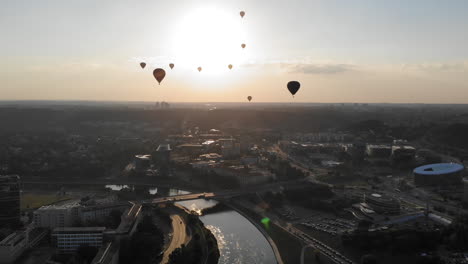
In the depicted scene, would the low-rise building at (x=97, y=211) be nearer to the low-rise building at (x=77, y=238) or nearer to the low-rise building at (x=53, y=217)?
the low-rise building at (x=53, y=217)

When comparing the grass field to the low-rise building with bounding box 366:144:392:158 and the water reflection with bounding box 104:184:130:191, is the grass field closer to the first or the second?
the water reflection with bounding box 104:184:130:191

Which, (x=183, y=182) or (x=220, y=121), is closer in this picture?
(x=183, y=182)

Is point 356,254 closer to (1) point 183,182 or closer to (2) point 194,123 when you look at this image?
(1) point 183,182

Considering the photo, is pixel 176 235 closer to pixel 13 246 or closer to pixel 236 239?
pixel 236 239

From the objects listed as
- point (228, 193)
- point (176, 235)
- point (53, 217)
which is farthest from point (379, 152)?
point (53, 217)

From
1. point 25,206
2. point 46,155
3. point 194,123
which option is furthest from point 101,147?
point 194,123

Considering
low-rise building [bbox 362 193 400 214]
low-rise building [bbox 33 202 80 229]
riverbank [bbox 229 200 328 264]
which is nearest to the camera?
riverbank [bbox 229 200 328 264]

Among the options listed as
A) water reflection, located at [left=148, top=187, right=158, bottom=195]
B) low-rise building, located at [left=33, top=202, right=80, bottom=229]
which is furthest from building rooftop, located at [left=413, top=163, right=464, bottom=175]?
low-rise building, located at [left=33, top=202, right=80, bottom=229]
